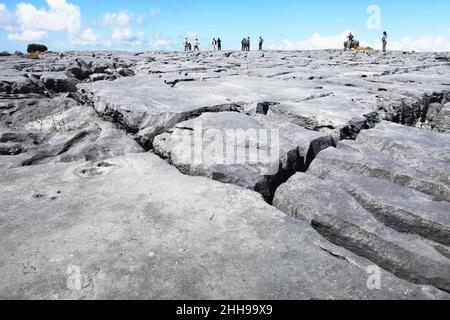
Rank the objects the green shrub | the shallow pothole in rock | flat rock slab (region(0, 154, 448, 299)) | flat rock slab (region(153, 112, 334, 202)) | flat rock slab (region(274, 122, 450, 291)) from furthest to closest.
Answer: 1. the green shrub
2. the shallow pothole in rock
3. flat rock slab (region(153, 112, 334, 202))
4. flat rock slab (region(274, 122, 450, 291))
5. flat rock slab (region(0, 154, 448, 299))

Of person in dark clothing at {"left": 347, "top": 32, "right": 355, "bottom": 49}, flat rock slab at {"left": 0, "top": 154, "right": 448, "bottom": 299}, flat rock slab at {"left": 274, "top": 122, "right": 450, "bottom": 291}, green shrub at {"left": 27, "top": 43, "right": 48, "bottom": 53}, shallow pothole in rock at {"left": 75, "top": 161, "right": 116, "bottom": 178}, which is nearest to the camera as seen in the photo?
flat rock slab at {"left": 0, "top": 154, "right": 448, "bottom": 299}

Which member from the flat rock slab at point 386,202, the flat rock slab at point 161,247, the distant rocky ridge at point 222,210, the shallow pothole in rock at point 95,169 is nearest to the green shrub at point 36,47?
the distant rocky ridge at point 222,210

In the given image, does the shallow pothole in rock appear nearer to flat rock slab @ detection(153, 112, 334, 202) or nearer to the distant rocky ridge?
the distant rocky ridge

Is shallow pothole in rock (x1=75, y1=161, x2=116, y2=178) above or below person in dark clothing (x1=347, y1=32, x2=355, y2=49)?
below

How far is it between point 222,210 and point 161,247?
1.53 feet

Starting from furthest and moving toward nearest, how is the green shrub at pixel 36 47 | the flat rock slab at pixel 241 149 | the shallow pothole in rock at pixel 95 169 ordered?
the green shrub at pixel 36 47, the shallow pothole in rock at pixel 95 169, the flat rock slab at pixel 241 149

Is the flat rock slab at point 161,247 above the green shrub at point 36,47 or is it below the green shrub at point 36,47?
below

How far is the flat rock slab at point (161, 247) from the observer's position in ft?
4.66

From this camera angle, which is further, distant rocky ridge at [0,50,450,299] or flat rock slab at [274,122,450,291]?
flat rock slab at [274,122,450,291]

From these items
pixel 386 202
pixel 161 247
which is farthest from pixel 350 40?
pixel 161 247

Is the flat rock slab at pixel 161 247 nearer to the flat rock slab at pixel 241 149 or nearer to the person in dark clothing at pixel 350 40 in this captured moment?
the flat rock slab at pixel 241 149

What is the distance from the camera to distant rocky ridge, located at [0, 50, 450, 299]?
1475mm

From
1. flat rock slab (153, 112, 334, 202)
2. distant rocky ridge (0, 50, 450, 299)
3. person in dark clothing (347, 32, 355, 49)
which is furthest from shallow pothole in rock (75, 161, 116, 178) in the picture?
person in dark clothing (347, 32, 355, 49)

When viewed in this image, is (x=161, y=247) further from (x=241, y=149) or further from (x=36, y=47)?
(x=36, y=47)
